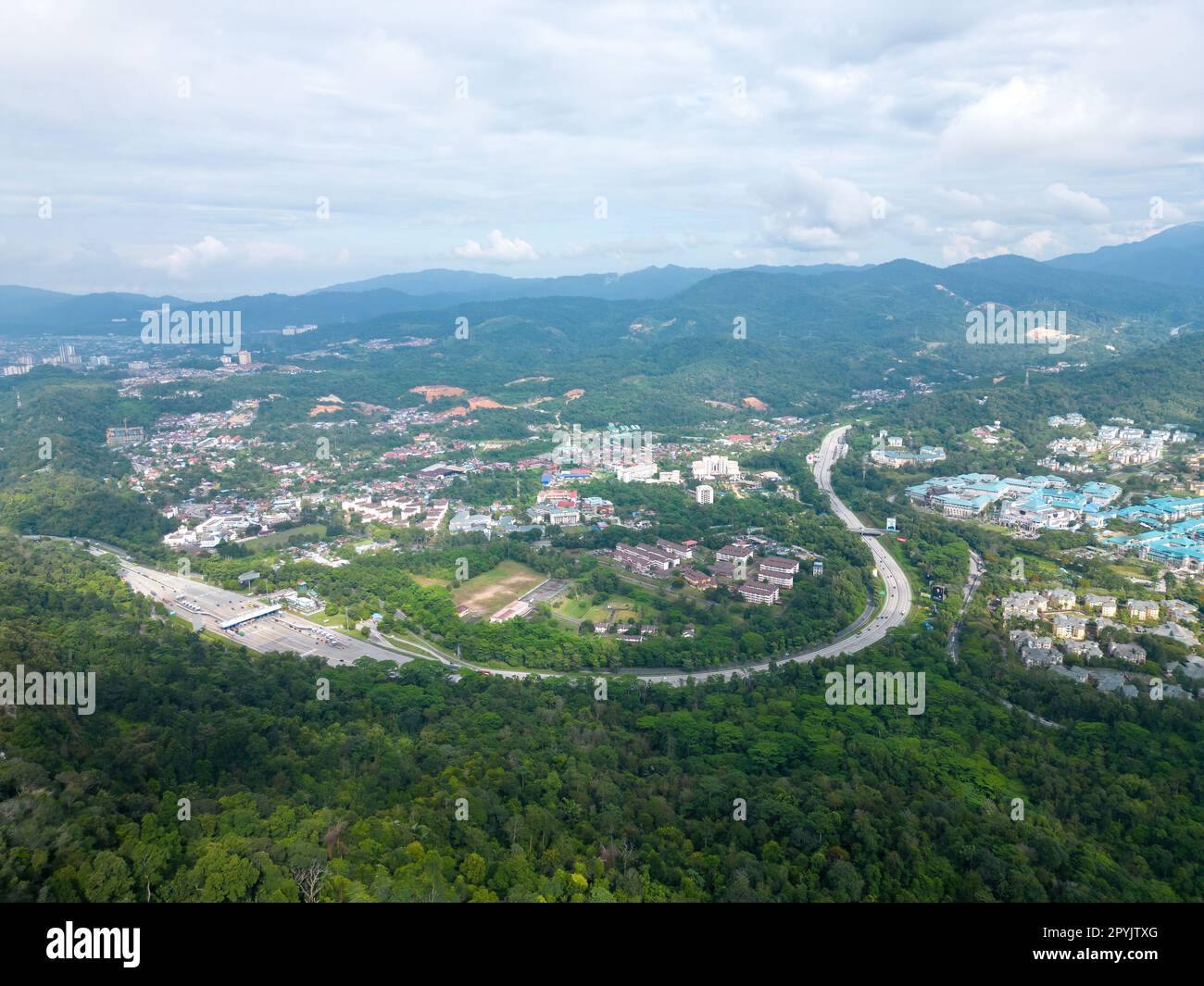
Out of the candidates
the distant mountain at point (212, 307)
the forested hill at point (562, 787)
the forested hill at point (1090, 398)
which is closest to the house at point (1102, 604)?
the forested hill at point (562, 787)

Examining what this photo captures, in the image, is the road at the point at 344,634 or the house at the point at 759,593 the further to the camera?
the house at the point at 759,593

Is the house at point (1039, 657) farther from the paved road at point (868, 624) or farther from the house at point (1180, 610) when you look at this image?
the house at point (1180, 610)

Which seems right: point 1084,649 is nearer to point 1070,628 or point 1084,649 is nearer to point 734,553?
point 1070,628

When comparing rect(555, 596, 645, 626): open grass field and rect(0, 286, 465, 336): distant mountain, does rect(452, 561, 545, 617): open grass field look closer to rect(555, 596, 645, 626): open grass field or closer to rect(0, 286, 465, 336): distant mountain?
rect(555, 596, 645, 626): open grass field

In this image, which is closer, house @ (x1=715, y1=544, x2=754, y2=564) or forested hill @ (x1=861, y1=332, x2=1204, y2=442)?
house @ (x1=715, y1=544, x2=754, y2=564)

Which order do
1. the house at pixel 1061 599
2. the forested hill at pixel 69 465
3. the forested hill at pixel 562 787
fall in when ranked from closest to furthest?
the forested hill at pixel 562 787, the house at pixel 1061 599, the forested hill at pixel 69 465

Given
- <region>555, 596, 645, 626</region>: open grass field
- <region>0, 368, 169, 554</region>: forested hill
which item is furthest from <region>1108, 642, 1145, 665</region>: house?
<region>0, 368, 169, 554</region>: forested hill
